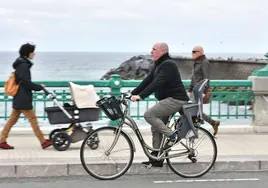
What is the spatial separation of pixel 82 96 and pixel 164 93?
167 cm

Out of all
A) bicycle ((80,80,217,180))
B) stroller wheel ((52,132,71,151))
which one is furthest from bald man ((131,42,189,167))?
stroller wheel ((52,132,71,151))

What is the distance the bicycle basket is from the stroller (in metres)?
1.43

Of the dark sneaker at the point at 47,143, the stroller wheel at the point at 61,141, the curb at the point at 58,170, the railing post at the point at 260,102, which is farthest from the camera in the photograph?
the railing post at the point at 260,102

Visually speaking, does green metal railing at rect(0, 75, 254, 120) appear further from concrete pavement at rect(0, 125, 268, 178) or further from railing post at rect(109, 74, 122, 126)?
concrete pavement at rect(0, 125, 268, 178)

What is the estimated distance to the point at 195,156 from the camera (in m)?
7.41

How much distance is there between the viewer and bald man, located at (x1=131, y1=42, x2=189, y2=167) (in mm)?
7008

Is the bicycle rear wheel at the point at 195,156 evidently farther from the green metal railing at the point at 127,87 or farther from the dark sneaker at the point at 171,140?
the green metal railing at the point at 127,87

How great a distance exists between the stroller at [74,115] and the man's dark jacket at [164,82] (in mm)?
1342

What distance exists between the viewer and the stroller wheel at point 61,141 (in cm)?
840

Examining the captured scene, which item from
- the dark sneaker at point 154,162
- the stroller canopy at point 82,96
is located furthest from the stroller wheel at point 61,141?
the dark sneaker at point 154,162

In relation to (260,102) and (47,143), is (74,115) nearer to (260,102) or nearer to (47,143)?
(47,143)

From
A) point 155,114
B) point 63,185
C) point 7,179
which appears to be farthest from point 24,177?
point 155,114

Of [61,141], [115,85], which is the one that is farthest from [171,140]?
[115,85]

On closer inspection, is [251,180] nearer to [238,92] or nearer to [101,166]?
[101,166]
